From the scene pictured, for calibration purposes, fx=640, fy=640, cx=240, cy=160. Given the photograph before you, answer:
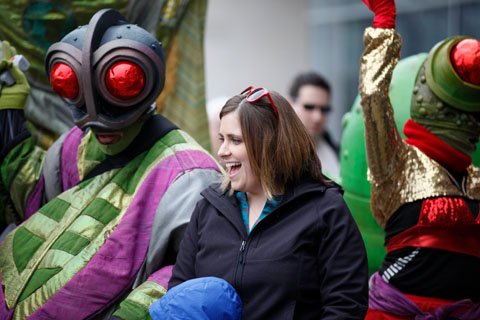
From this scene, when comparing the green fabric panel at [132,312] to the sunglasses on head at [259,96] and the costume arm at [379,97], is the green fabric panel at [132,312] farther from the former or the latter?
the costume arm at [379,97]

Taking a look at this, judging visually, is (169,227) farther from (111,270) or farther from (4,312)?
(4,312)

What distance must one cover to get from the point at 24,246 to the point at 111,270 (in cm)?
46

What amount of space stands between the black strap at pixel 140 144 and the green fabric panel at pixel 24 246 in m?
0.33

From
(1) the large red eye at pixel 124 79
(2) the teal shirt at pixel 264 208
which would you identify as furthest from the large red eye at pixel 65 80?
(2) the teal shirt at pixel 264 208

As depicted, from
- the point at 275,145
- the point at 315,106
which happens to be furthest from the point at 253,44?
the point at 275,145

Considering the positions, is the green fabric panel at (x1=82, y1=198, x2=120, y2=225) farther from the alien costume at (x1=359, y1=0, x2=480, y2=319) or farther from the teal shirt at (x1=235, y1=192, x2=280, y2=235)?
the alien costume at (x1=359, y1=0, x2=480, y2=319)

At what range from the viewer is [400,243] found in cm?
234

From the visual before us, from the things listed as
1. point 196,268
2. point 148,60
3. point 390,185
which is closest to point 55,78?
point 148,60

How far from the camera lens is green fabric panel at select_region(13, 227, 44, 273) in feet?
7.98

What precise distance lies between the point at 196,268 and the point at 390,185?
0.83m

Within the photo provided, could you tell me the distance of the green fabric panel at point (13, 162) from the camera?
2709 millimetres

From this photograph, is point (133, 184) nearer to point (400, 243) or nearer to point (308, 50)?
point (400, 243)

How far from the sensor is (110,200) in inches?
93.8

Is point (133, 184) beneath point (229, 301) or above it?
above
